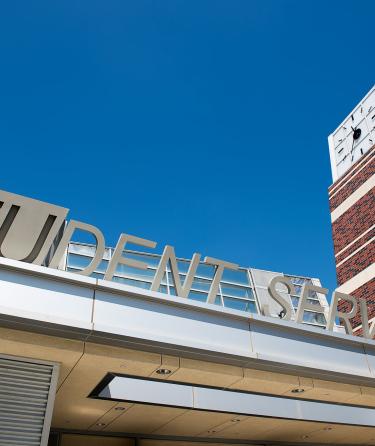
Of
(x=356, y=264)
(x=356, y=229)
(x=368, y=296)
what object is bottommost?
(x=368, y=296)

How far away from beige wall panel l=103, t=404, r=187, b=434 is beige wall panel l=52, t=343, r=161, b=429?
21.2 inches

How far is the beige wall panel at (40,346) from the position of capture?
8.01m

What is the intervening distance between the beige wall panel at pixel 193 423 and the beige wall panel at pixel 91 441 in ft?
2.42

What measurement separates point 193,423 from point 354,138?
23273 millimetres

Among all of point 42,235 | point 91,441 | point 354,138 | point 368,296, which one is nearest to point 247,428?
point 91,441

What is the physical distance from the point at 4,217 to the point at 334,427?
29.8ft

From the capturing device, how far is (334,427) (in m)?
13.4

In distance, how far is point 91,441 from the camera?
12805 mm

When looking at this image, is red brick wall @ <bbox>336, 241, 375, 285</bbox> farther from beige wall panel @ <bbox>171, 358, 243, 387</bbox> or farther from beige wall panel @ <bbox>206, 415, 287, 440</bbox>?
beige wall panel @ <bbox>171, 358, 243, 387</bbox>

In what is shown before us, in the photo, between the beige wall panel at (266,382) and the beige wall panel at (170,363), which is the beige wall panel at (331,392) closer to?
the beige wall panel at (266,382)

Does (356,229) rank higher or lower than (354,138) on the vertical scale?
lower

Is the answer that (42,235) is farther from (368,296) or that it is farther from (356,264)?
(356,264)

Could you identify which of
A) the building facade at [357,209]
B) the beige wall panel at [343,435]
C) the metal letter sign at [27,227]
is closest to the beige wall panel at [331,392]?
the beige wall panel at [343,435]

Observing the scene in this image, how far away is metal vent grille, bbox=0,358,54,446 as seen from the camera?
25.7ft
